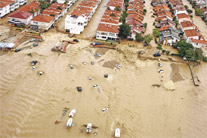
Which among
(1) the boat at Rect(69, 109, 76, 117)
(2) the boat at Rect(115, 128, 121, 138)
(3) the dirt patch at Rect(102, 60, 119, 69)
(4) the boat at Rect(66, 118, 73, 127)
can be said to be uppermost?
(3) the dirt patch at Rect(102, 60, 119, 69)

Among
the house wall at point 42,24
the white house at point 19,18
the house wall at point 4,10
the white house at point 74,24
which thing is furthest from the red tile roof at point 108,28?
the house wall at point 4,10

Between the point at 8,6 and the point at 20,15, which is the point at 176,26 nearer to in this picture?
the point at 20,15

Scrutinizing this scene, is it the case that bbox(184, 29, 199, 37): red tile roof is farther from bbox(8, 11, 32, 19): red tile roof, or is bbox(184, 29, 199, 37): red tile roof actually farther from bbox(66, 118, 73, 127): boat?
bbox(8, 11, 32, 19): red tile roof

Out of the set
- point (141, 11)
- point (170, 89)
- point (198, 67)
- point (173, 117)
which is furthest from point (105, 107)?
point (141, 11)

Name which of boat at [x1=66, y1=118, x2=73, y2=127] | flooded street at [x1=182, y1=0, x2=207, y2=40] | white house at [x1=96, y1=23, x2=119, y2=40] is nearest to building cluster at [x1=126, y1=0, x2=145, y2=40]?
white house at [x1=96, y1=23, x2=119, y2=40]

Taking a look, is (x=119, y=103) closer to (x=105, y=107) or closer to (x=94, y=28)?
(x=105, y=107)

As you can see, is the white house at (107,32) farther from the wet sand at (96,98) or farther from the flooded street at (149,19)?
the flooded street at (149,19)
